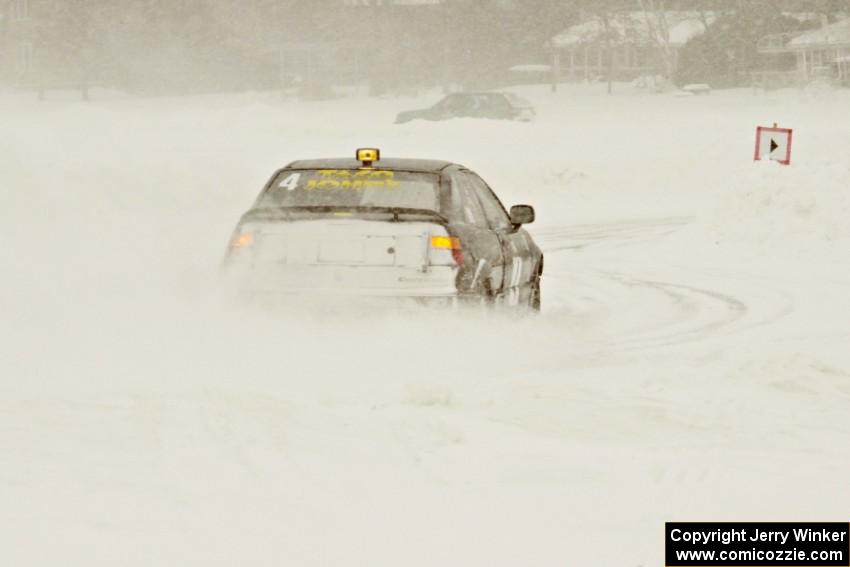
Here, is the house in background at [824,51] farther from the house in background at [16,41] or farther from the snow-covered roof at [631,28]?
the house in background at [16,41]

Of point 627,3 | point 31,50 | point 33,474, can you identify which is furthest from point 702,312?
point 627,3

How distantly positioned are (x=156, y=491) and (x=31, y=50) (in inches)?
3096

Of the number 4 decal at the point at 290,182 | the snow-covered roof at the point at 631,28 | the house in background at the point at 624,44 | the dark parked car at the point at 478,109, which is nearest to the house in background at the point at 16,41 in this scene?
the house in background at the point at 624,44

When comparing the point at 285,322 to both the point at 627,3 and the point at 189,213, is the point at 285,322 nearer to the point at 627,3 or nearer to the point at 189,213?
the point at 189,213

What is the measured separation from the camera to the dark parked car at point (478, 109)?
52750mm

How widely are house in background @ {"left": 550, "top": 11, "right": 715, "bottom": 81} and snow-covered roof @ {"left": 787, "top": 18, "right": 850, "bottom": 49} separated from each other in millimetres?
4877

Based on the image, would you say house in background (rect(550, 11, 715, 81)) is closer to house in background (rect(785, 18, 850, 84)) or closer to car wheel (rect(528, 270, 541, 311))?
house in background (rect(785, 18, 850, 84))

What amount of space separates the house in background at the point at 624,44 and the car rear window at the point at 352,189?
72496mm

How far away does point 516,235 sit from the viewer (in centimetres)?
1241

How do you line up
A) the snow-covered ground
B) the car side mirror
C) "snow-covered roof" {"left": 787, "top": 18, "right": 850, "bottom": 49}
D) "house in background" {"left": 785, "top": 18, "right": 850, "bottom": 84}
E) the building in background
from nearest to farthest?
the snow-covered ground < the car side mirror < the building in background < "house in background" {"left": 785, "top": 18, "right": 850, "bottom": 84} < "snow-covered roof" {"left": 787, "top": 18, "right": 850, "bottom": 49}

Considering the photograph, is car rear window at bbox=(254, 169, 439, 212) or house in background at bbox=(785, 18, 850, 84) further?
house in background at bbox=(785, 18, 850, 84)

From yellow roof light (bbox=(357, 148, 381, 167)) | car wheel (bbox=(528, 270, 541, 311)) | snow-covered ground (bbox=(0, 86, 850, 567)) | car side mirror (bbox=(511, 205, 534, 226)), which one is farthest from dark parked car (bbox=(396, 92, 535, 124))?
yellow roof light (bbox=(357, 148, 381, 167))

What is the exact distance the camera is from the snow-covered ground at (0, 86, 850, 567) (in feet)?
20.6

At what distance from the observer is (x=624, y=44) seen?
88.4 metres
